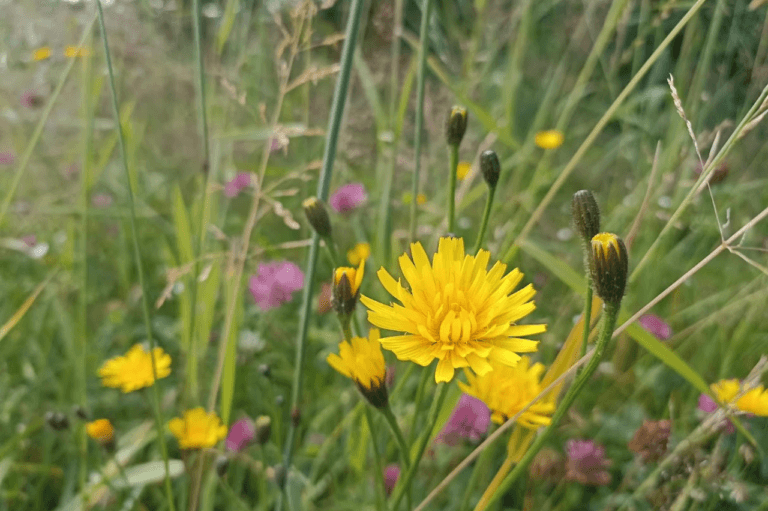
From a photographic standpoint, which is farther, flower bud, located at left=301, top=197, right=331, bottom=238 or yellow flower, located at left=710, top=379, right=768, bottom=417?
yellow flower, located at left=710, top=379, right=768, bottom=417

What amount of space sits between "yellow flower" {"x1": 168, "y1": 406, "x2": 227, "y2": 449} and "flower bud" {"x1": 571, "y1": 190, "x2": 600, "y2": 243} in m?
0.57

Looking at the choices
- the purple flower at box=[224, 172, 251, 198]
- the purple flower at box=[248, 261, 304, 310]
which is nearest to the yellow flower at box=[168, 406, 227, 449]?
the purple flower at box=[248, 261, 304, 310]

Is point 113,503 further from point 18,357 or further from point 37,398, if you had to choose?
point 18,357

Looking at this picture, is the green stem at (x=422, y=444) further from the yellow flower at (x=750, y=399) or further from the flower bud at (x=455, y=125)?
the yellow flower at (x=750, y=399)

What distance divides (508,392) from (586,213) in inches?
10.2

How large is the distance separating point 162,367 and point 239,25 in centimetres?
98

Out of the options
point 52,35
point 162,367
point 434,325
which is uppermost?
point 52,35

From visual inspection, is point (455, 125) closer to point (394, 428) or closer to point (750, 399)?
point (394, 428)

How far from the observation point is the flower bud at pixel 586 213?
0.47 metres

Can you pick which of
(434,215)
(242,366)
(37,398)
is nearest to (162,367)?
(242,366)

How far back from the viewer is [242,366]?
1.12 m

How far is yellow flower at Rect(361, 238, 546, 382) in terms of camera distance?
0.44m

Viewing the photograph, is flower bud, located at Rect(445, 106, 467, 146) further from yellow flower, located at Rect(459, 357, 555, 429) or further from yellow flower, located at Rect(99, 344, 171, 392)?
yellow flower, located at Rect(99, 344, 171, 392)

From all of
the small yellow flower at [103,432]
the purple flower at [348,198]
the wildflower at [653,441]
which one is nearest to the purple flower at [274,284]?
the purple flower at [348,198]
